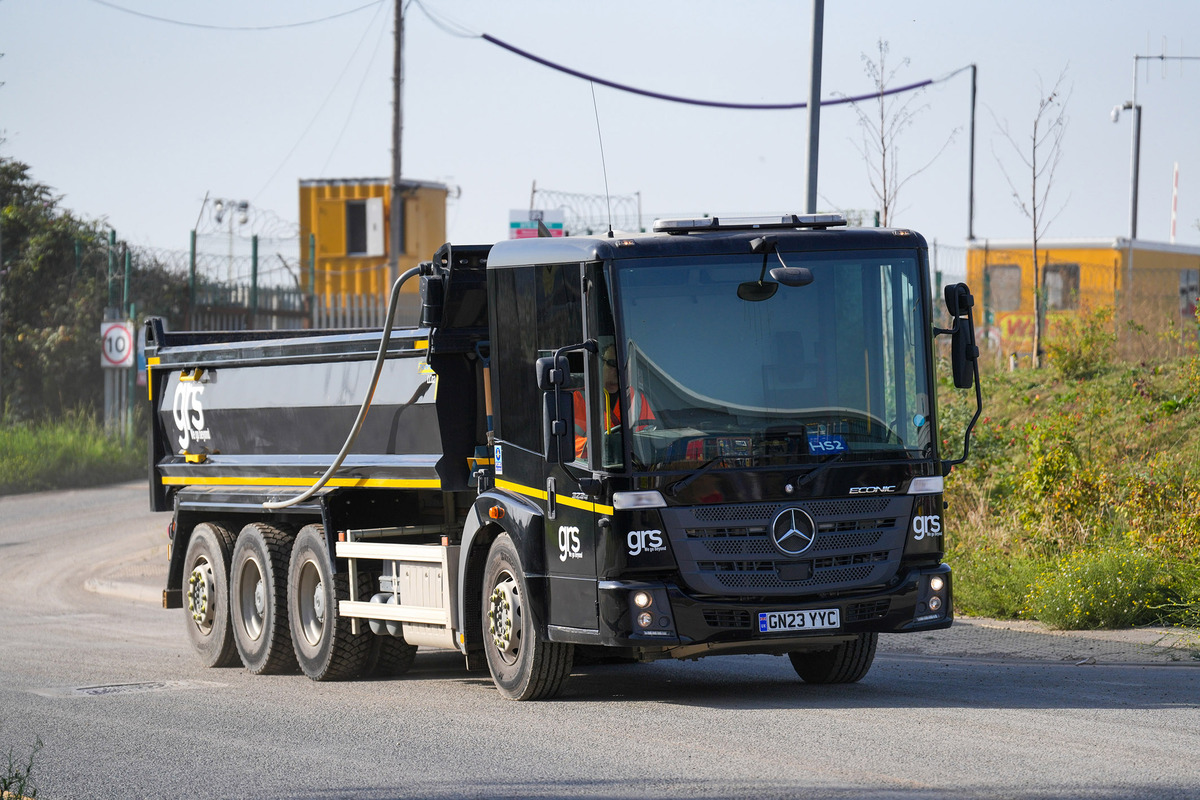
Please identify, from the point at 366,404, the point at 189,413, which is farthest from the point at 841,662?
the point at 189,413

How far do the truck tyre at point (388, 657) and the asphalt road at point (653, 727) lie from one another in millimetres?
166

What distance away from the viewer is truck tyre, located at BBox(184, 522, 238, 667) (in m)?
13.4

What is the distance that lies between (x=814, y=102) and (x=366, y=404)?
21.5 feet

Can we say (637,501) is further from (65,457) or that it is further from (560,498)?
(65,457)

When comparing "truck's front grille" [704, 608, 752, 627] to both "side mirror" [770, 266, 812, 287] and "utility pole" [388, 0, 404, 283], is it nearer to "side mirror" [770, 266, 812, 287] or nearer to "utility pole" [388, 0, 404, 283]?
"side mirror" [770, 266, 812, 287]

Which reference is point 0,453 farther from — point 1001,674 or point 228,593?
point 1001,674

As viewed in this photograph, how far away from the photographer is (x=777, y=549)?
892 cm

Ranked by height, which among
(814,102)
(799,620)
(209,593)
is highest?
(814,102)

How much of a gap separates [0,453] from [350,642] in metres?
21.5

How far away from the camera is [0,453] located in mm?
30844

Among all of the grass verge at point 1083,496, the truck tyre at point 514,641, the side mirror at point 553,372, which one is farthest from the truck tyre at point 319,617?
the grass verge at point 1083,496

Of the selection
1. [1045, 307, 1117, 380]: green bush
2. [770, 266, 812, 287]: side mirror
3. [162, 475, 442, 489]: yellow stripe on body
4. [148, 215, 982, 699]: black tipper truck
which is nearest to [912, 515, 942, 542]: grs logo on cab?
[148, 215, 982, 699]: black tipper truck

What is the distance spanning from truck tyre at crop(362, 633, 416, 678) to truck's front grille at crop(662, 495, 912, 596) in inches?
148

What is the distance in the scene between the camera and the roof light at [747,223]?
30.5 ft
